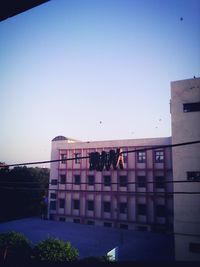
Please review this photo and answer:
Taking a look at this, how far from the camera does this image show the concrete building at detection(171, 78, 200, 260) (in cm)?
1393

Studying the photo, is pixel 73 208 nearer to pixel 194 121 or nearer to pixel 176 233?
pixel 176 233

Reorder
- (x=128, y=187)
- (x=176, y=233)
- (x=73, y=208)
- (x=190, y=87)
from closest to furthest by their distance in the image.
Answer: (x=176, y=233) < (x=190, y=87) < (x=128, y=187) < (x=73, y=208)

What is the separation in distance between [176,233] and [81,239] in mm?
9988

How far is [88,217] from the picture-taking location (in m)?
29.0

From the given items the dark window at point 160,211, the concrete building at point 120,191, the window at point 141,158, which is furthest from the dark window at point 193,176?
the window at point 141,158

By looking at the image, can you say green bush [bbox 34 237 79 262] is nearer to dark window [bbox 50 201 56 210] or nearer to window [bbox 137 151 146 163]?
window [bbox 137 151 146 163]

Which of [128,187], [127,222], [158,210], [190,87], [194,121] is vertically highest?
[190,87]

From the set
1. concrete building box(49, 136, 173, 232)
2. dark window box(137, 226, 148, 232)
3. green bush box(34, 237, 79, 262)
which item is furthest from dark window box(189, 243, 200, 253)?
dark window box(137, 226, 148, 232)

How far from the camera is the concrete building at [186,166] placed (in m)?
13.9

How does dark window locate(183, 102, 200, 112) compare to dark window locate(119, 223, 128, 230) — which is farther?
dark window locate(119, 223, 128, 230)

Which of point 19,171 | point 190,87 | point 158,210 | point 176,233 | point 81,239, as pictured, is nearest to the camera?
point 176,233

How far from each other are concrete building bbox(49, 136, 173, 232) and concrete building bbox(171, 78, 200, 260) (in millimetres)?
10570

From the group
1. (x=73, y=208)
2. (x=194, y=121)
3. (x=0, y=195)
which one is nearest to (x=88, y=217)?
(x=73, y=208)

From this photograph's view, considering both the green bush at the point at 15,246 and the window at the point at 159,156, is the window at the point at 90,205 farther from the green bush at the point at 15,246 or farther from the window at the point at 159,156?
the green bush at the point at 15,246
